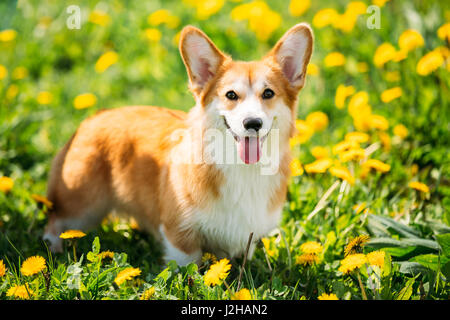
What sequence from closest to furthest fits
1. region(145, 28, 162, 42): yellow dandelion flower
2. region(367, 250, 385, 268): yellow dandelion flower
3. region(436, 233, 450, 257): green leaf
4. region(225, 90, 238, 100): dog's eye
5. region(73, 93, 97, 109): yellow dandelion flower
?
region(367, 250, 385, 268): yellow dandelion flower < region(436, 233, 450, 257): green leaf < region(225, 90, 238, 100): dog's eye < region(73, 93, 97, 109): yellow dandelion flower < region(145, 28, 162, 42): yellow dandelion flower

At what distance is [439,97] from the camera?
393 cm

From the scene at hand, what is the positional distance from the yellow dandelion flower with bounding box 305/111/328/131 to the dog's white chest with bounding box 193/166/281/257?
1.33 metres

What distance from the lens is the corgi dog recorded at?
2564 mm

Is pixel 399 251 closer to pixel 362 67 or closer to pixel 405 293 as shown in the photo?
pixel 405 293

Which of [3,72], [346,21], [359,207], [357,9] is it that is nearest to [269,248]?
[359,207]

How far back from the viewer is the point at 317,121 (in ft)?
13.0

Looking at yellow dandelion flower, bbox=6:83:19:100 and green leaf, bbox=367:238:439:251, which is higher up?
yellow dandelion flower, bbox=6:83:19:100

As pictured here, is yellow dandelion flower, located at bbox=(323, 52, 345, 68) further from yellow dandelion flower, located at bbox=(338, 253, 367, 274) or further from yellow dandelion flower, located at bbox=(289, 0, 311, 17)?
yellow dandelion flower, located at bbox=(338, 253, 367, 274)

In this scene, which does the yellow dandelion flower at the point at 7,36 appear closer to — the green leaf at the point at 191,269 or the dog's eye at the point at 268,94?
the dog's eye at the point at 268,94

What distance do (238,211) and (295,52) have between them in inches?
37.7

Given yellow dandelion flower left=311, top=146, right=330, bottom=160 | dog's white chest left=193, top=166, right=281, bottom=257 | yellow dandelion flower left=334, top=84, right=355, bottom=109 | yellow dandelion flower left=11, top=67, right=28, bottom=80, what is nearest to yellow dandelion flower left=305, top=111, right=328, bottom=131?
yellow dandelion flower left=334, top=84, right=355, bottom=109

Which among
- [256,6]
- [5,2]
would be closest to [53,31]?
[5,2]

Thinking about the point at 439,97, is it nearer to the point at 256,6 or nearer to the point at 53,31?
the point at 256,6

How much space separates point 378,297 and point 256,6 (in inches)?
138
